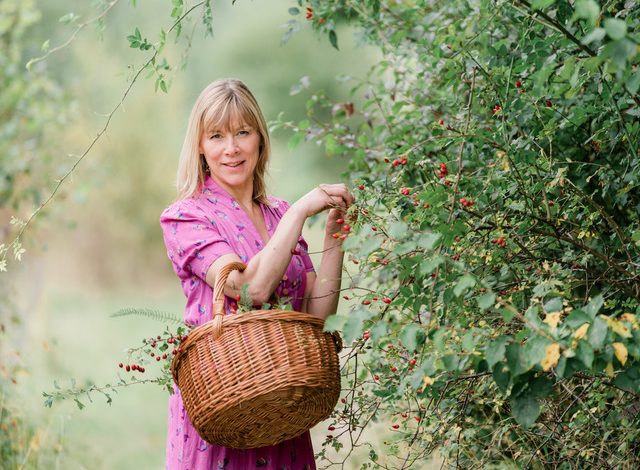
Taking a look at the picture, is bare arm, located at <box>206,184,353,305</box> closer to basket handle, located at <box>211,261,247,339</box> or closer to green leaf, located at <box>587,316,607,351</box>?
basket handle, located at <box>211,261,247,339</box>

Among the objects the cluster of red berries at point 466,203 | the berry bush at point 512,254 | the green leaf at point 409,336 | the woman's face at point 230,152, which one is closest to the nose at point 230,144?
the woman's face at point 230,152

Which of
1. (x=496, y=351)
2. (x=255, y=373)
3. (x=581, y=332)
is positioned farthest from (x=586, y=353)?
(x=255, y=373)

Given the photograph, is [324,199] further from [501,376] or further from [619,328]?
[619,328]

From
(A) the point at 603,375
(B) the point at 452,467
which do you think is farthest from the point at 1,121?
(A) the point at 603,375

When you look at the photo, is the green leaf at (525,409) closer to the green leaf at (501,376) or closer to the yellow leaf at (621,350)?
the green leaf at (501,376)

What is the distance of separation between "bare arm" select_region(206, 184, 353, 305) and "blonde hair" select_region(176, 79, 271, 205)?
0.37m

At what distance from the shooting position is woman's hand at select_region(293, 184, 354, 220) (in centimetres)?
229

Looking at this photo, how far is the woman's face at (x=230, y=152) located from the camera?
2.54 m

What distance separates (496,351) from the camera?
162cm

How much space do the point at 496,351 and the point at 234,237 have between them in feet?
3.38

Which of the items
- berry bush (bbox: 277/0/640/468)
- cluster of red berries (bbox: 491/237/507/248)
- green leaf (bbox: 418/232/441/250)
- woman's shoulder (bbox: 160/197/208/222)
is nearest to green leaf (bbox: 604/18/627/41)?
berry bush (bbox: 277/0/640/468)

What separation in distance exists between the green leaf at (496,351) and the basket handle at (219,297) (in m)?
0.68

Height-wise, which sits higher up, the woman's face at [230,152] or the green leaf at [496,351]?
the woman's face at [230,152]

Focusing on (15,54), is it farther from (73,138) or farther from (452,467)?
(73,138)
